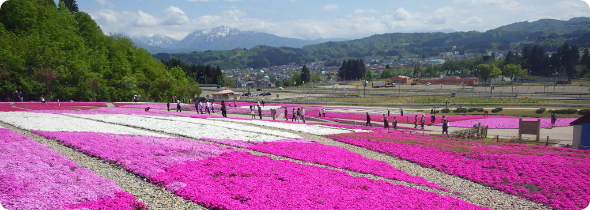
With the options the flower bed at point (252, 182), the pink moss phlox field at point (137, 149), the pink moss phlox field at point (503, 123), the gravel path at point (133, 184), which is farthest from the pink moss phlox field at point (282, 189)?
the pink moss phlox field at point (503, 123)

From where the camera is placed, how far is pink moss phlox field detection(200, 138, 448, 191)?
67.3ft

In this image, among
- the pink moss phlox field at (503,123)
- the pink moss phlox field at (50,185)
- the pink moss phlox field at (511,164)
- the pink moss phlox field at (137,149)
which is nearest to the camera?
the pink moss phlox field at (50,185)

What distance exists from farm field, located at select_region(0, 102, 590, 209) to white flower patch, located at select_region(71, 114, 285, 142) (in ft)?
1.31

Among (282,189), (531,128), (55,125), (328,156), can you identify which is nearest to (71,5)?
(55,125)

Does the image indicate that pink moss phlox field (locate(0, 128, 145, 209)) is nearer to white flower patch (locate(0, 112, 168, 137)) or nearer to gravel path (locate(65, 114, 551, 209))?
white flower patch (locate(0, 112, 168, 137))

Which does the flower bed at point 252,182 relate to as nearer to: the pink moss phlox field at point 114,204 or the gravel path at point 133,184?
the gravel path at point 133,184

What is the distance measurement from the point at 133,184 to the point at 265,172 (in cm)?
643

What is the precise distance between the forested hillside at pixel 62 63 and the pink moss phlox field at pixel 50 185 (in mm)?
45321

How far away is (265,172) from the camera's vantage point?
59.6ft

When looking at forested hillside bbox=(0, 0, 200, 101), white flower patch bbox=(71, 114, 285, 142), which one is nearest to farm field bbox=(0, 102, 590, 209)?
white flower patch bbox=(71, 114, 285, 142)

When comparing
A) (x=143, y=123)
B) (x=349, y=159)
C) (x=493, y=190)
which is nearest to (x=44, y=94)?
(x=143, y=123)

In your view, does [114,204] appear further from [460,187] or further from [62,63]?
[62,63]

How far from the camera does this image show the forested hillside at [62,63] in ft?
176

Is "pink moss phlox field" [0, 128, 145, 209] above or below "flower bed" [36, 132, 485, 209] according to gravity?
above
